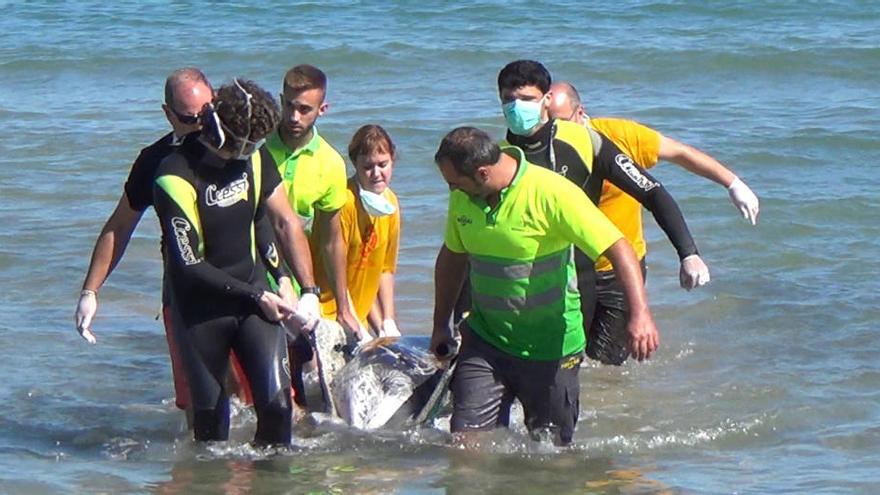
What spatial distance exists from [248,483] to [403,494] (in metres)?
0.67

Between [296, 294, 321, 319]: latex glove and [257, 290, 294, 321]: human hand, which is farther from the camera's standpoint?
[296, 294, 321, 319]: latex glove

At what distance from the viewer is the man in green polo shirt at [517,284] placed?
20.6ft

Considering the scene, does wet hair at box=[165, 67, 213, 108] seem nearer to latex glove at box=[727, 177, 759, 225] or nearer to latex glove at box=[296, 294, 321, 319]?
latex glove at box=[296, 294, 321, 319]

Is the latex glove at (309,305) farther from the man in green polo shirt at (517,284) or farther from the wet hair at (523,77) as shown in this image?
Result: the wet hair at (523,77)

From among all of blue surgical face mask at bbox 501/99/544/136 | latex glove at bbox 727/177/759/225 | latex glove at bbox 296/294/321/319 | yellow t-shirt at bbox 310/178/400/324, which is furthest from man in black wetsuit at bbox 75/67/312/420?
latex glove at bbox 727/177/759/225

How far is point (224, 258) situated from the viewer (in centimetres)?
650

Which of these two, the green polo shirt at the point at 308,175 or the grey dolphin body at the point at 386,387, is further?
the green polo shirt at the point at 308,175

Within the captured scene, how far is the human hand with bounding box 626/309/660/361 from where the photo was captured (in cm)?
626

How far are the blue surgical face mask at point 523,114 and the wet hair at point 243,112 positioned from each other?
121 centimetres

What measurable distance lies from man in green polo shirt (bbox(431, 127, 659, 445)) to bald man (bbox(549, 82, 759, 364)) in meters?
0.95

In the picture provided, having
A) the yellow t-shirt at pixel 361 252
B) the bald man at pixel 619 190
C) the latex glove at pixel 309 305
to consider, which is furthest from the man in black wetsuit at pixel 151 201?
the bald man at pixel 619 190

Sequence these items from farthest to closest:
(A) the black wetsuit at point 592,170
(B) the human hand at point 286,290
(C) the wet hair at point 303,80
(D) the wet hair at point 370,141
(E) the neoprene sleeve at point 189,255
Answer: (D) the wet hair at point 370,141 → (C) the wet hair at point 303,80 → (A) the black wetsuit at point 592,170 → (B) the human hand at point 286,290 → (E) the neoprene sleeve at point 189,255

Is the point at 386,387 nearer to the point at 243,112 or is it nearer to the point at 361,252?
the point at 361,252

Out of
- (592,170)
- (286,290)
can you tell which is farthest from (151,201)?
(592,170)
